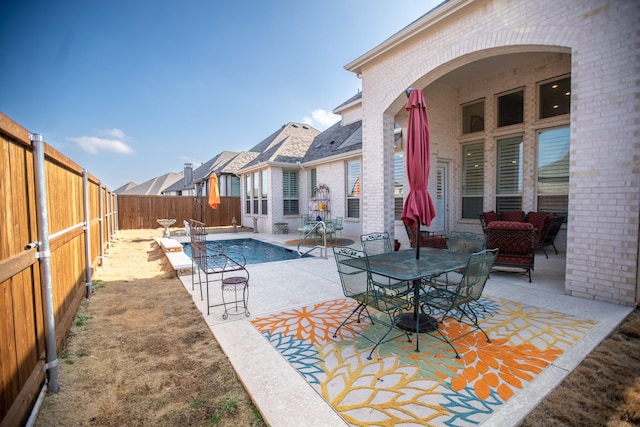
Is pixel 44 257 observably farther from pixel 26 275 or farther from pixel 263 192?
pixel 263 192

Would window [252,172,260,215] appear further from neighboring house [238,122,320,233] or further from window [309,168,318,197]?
window [309,168,318,197]

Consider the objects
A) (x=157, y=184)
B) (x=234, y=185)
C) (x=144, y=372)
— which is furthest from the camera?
(x=157, y=184)

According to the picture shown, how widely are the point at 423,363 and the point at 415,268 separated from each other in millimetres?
984

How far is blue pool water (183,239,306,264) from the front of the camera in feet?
28.5

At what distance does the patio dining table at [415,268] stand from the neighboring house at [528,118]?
8.50 feet

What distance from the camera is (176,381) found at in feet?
8.55

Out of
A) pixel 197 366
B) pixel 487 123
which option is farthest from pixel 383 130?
pixel 197 366

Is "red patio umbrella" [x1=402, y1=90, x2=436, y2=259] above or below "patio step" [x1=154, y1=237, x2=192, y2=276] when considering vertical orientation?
above

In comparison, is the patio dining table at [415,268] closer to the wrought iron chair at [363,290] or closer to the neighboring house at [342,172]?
the wrought iron chair at [363,290]

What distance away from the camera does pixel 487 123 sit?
30.8ft

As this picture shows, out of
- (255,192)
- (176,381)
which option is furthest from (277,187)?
(176,381)

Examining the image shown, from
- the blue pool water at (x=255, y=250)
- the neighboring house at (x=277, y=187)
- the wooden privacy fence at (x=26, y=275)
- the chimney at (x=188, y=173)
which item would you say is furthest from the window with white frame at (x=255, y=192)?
the chimney at (x=188, y=173)

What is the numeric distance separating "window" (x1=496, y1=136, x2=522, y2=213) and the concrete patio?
214cm

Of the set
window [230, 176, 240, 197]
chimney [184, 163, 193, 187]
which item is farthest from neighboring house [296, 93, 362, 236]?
chimney [184, 163, 193, 187]
